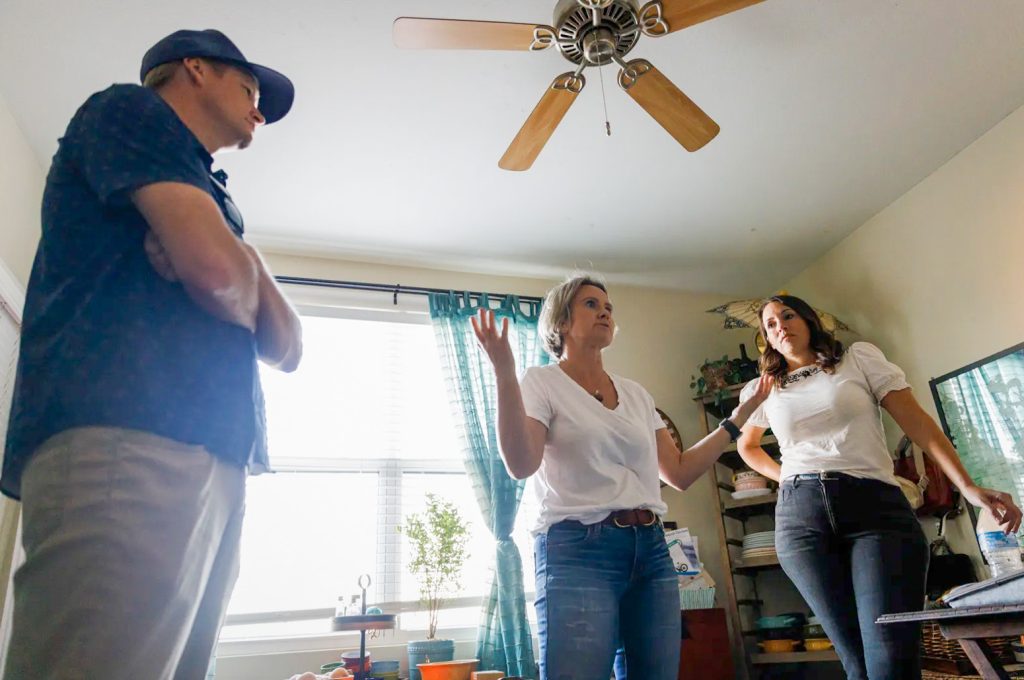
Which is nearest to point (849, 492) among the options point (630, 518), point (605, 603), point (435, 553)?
point (630, 518)

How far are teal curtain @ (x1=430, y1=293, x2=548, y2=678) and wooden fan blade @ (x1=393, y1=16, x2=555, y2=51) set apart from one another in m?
1.24

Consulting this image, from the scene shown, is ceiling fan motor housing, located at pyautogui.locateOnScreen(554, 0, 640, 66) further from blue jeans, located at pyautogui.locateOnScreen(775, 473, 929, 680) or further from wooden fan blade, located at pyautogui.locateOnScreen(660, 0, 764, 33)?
blue jeans, located at pyautogui.locateOnScreen(775, 473, 929, 680)

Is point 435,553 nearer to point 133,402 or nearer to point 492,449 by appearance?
point 492,449

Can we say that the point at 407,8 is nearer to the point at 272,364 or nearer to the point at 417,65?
the point at 417,65

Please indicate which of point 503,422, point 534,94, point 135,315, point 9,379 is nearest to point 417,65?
point 534,94

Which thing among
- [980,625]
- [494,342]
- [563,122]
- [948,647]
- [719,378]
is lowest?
[948,647]

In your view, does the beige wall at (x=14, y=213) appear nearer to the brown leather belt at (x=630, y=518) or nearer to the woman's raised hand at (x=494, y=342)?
the woman's raised hand at (x=494, y=342)

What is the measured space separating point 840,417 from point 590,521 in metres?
1.01

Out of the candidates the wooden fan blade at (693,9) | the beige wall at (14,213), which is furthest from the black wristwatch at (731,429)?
the beige wall at (14,213)

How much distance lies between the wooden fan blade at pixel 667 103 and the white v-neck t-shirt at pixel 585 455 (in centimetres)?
99

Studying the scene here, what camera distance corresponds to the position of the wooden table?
1087 millimetres

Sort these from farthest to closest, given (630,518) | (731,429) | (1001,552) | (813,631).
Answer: (813,631)
(1001,552)
(731,429)
(630,518)

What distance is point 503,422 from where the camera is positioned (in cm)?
152

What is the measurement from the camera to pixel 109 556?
28.3 inches
